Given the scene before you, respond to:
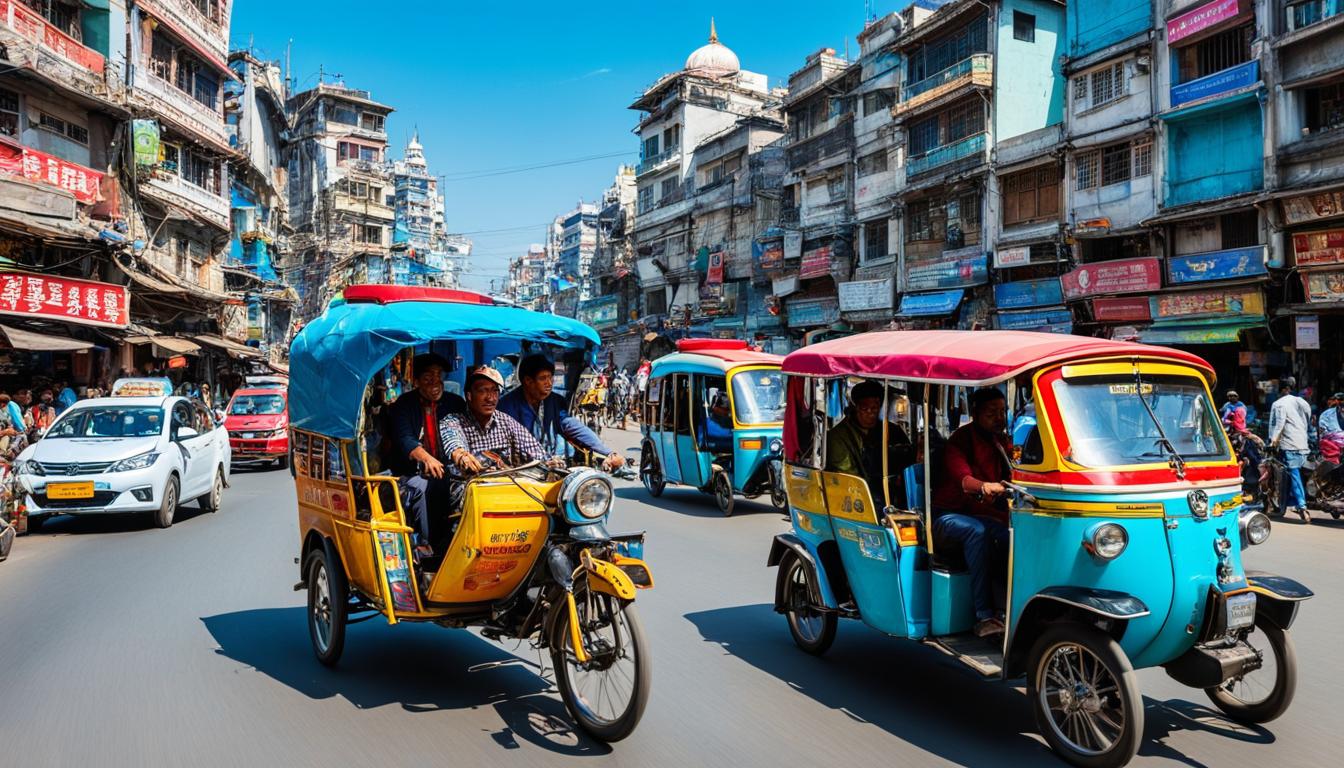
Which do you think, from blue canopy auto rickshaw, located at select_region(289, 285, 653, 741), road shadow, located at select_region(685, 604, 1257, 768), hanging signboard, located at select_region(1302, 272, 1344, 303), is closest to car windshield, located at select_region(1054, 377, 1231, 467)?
road shadow, located at select_region(685, 604, 1257, 768)

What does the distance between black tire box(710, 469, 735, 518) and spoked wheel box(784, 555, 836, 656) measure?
6.64m

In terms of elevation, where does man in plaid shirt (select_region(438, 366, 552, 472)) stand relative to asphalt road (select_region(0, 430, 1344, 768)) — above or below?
above

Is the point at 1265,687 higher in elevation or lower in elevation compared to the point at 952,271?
lower

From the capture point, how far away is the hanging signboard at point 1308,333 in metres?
18.8

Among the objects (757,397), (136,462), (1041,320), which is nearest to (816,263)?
(1041,320)

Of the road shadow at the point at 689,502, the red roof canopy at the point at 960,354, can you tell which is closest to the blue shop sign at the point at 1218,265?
the road shadow at the point at 689,502

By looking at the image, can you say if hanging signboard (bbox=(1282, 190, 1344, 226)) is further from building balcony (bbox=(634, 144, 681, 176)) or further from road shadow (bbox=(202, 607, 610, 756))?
building balcony (bbox=(634, 144, 681, 176))

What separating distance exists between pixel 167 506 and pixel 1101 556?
37.5 feet

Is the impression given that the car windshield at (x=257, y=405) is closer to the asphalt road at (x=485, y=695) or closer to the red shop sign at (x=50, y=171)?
the red shop sign at (x=50, y=171)

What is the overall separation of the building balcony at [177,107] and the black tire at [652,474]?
21.8 metres

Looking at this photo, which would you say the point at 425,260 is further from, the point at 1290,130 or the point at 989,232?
the point at 1290,130

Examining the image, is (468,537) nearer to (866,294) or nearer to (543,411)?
(543,411)

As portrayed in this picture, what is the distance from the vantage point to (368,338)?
17.5ft

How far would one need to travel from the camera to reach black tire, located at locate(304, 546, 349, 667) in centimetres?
570
